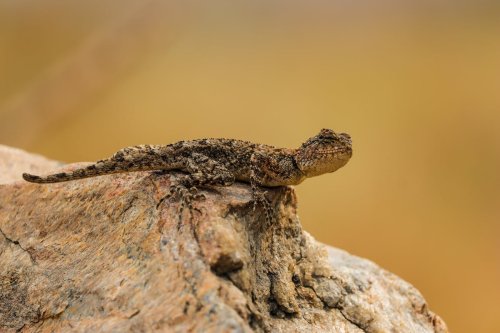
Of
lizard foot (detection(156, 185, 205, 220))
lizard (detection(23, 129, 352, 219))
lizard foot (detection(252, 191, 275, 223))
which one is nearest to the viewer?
lizard foot (detection(156, 185, 205, 220))

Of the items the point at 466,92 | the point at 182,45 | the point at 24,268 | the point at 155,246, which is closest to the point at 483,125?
the point at 466,92

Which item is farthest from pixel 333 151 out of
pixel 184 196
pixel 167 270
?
pixel 167 270

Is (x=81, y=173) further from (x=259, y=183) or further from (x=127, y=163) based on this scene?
(x=259, y=183)

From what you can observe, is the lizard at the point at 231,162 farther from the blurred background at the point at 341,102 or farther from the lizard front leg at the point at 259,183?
the blurred background at the point at 341,102

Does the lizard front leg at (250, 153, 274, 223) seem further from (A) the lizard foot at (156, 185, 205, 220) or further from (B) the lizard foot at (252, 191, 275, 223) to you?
(A) the lizard foot at (156, 185, 205, 220)

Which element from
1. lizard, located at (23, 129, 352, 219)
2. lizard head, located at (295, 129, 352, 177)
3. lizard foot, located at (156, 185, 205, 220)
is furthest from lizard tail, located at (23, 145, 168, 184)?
lizard head, located at (295, 129, 352, 177)

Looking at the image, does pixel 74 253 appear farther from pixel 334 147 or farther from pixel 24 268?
pixel 334 147

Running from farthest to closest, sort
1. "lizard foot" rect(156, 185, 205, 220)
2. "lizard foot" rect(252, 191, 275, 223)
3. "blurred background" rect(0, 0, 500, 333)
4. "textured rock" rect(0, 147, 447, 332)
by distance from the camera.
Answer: "blurred background" rect(0, 0, 500, 333) → "lizard foot" rect(252, 191, 275, 223) → "lizard foot" rect(156, 185, 205, 220) → "textured rock" rect(0, 147, 447, 332)
